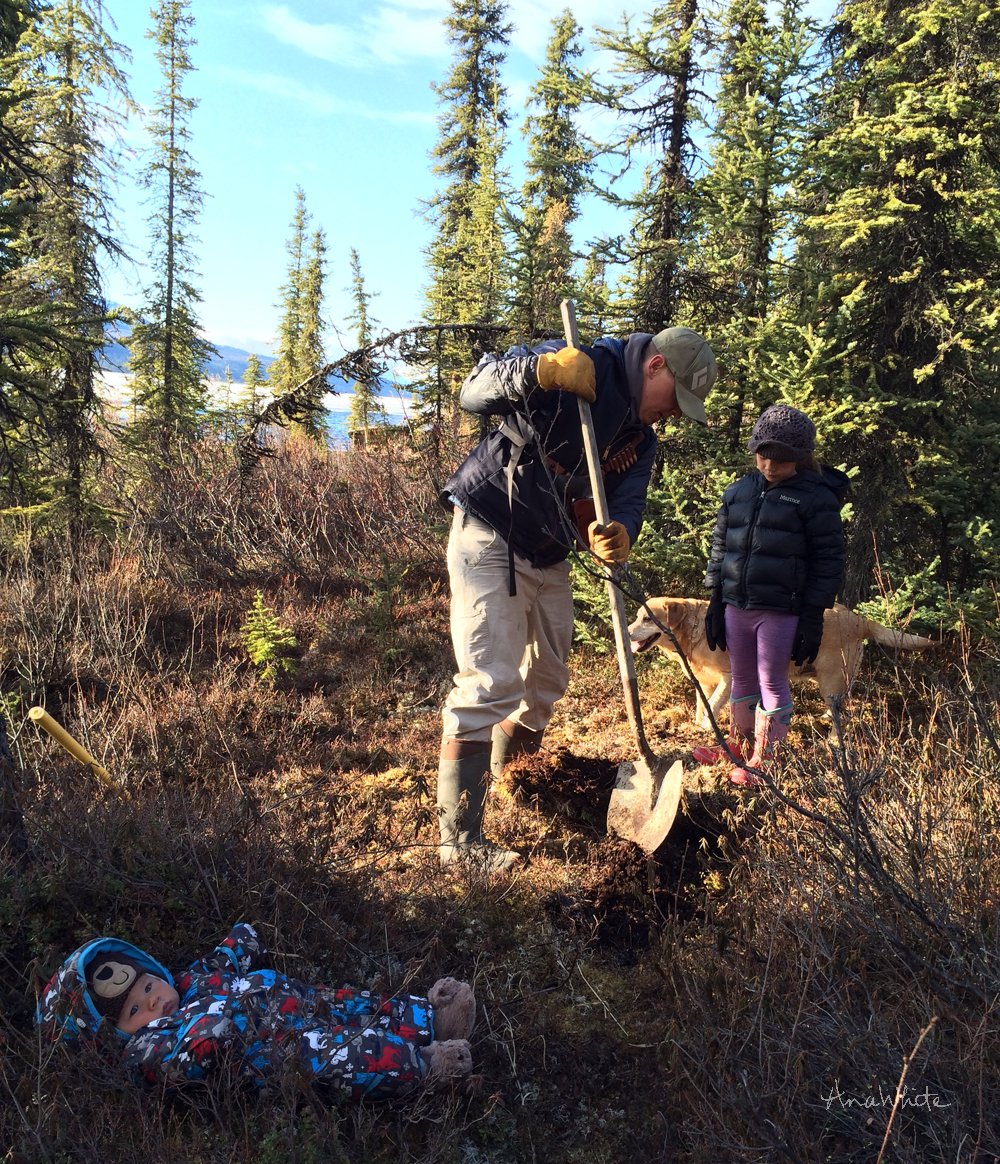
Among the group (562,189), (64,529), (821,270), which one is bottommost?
(64,529)

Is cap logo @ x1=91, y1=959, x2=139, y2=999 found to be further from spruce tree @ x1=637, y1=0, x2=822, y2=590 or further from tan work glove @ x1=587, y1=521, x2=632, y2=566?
spruce tree @ x1=637, y1=0, x2=822, y2=590

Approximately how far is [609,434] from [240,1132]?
2881 millimetres

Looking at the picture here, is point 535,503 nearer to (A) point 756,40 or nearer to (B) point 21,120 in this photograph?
(A) point 756,40

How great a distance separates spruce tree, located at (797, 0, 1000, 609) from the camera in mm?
5215

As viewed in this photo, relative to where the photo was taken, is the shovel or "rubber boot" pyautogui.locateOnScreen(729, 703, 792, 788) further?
"rubber boot" pyautogui.locateOnScreen(729, 703, 792, 788)

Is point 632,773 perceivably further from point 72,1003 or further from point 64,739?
point 64,739

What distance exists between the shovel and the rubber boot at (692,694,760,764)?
2.26 feet

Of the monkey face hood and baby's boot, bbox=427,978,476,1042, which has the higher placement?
the monkey face hood

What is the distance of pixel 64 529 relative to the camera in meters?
8.81

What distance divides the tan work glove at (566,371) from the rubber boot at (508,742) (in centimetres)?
188

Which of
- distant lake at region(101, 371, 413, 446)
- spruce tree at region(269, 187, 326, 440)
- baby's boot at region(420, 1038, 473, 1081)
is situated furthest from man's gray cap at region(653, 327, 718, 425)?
spruce tree at region(269, 187, 326, 440)

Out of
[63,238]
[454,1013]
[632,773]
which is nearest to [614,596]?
[632,773]

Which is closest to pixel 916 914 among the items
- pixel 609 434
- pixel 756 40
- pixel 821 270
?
pixel 609 434

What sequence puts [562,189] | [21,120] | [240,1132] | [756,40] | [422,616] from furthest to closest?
[562,189] < [21,120] < [422,616] < [756,40] < [240,1132]
